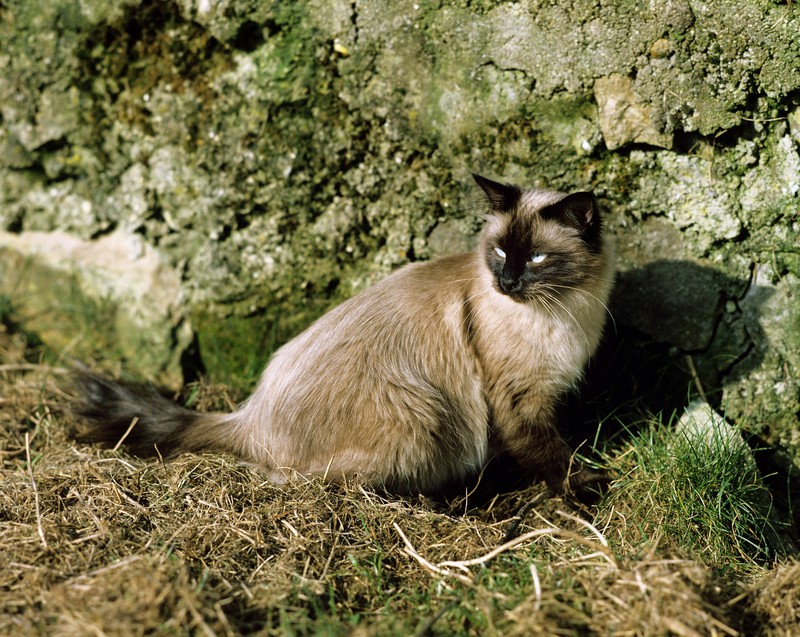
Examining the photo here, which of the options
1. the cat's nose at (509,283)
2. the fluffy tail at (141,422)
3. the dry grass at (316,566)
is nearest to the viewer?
the dry grass at (316,566)

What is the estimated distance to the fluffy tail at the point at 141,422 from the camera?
3514 mm

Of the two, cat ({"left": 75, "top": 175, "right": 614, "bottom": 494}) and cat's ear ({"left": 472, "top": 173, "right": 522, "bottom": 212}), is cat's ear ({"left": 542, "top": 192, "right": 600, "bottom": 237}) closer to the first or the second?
cat ({"left": 75, "top": 175, "right": 614, "bottom": 494})

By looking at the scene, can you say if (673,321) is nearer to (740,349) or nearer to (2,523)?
(740,349)

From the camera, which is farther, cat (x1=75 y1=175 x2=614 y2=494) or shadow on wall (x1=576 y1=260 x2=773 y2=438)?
shadow on wall (x1=576 y1=260 x2=773 y2=438)

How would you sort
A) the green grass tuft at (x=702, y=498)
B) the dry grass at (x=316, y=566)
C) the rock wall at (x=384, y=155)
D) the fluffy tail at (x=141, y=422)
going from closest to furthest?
the dry grass at (x=316, y=566) < the green grass tuft at (x=702, y=498) < the rock wall at (x=384, y=155) < the fluffy tail at (x=141, y=422)

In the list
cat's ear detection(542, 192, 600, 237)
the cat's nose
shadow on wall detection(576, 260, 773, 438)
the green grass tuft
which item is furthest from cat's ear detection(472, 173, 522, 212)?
the green grass tuft

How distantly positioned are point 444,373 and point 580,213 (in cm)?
96

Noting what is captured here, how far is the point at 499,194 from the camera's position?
3252 mm

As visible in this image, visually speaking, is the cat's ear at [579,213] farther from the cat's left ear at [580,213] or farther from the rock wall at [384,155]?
the rock wall at [384,155]

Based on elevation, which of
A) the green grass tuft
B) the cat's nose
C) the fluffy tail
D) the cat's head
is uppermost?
the cat's head

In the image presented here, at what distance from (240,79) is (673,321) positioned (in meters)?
2.65

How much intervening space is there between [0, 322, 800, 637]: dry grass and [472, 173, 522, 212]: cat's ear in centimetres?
138

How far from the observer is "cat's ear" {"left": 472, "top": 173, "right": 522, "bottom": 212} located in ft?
10.5

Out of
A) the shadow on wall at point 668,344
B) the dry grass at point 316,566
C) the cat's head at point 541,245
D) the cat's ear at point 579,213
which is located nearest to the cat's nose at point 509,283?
the cat's head at point 541,245
